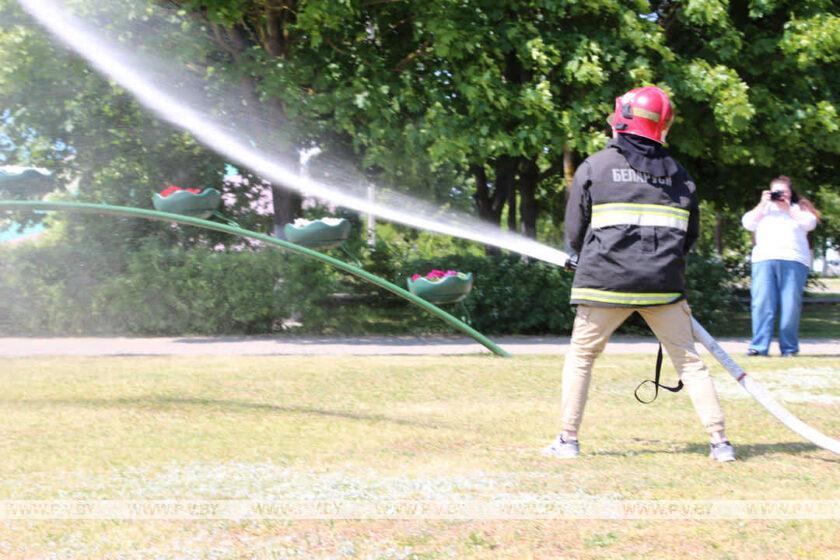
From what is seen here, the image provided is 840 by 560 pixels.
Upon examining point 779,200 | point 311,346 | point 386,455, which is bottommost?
point 386,455

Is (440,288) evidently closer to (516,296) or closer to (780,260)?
(780,260)

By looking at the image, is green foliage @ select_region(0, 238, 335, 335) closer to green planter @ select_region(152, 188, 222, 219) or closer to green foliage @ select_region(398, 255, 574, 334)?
green foliage @ select_region(398, 255, 574, 334)

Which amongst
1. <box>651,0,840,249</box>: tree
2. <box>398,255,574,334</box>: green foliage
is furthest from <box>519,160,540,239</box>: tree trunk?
<box>651,0,840,249</box>: tree

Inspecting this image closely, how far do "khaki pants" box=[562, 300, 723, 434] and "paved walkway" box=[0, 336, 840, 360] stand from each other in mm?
6297

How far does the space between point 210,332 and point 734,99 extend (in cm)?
765

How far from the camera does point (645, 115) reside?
5.53 meters

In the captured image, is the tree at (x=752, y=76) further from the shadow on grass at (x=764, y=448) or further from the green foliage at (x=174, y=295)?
the shadow on grass at (x=764, y=448)

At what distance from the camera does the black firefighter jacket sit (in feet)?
17.9

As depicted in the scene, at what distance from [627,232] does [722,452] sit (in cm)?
128

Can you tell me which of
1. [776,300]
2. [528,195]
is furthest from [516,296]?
[776,300]

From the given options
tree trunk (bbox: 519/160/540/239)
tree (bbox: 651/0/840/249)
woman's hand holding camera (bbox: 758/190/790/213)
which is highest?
tree (bbox: 651/0/840/249)

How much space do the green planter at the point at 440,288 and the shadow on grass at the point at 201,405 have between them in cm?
419

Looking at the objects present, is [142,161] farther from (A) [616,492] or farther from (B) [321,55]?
(A) [616,492]

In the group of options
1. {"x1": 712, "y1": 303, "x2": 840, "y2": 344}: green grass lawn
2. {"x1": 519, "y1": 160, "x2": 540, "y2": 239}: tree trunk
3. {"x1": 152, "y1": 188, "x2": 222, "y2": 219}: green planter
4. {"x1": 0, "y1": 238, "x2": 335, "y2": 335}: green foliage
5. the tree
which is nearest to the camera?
{"x1": 152, "y1": 188, "x2": 222, "y2": 219}: green planter
